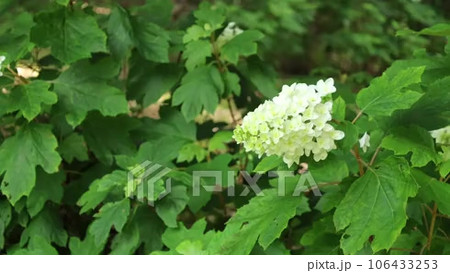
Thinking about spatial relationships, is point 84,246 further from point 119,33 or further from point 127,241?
point 119,33

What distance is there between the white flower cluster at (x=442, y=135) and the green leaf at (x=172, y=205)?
0.89 metres

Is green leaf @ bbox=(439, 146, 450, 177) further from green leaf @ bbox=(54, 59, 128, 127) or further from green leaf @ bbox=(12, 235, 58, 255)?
green leaf @ bbox=(12, 235, 58, 255)

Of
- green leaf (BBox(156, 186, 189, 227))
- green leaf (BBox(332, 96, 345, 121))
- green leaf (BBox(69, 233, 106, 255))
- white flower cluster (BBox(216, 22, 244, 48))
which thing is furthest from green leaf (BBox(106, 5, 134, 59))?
green leaf (BBox(332, 96, 345, 121))

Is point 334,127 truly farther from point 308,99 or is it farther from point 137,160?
point 137,160

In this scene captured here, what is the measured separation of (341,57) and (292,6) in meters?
1.04

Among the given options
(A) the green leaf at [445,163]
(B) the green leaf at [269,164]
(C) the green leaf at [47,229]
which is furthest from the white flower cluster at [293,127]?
(C) the green leaf at [47,229]

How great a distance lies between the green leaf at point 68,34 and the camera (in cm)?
235

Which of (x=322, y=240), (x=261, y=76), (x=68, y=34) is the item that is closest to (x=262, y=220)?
(x=322, y=240)

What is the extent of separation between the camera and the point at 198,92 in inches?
96.8

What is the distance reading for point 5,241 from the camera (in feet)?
8.36

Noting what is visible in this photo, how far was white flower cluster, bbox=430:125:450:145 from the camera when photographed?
1.83 meters

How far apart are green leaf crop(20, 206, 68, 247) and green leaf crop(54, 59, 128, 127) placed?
39 cm

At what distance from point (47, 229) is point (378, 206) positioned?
1.39 m
